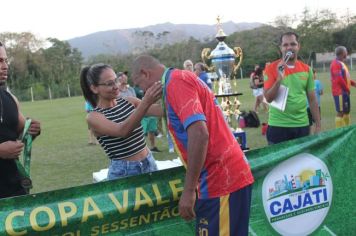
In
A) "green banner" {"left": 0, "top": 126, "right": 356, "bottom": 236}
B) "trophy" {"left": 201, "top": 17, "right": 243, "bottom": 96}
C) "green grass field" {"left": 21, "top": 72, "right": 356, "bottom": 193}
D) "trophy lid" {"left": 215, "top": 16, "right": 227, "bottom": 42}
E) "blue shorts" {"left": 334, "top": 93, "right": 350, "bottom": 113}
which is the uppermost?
"trophy lid" {"left": 215, "top": 16, "right": 227, "bottom": 42}

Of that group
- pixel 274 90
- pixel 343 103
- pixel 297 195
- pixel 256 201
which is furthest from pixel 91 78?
pixel 343 103

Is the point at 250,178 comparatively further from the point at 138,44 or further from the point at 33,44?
the point at 138,44

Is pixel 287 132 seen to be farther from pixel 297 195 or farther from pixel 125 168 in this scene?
pixel 125 168

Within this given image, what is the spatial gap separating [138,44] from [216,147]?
80.7 meters

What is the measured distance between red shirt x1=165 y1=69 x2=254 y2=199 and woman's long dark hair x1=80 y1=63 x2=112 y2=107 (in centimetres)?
97

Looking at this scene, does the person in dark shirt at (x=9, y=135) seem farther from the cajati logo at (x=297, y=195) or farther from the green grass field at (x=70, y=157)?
the green grass field at (x=70, y=157)

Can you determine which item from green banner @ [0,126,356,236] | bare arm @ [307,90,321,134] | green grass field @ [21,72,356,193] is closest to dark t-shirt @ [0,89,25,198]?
green banner @ [0,126,356,236]

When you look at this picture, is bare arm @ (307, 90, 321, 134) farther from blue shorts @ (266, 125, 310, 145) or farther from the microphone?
the microphone

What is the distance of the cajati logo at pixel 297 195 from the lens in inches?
154

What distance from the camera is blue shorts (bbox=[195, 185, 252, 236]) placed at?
2.71 m

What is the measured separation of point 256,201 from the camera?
12.7 feet

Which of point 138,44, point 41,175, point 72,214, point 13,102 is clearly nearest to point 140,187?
point 72,214

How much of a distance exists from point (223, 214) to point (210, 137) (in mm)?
463

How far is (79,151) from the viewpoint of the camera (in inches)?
432
